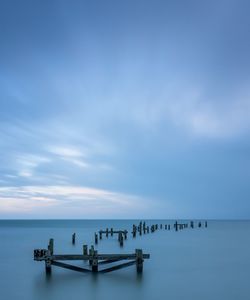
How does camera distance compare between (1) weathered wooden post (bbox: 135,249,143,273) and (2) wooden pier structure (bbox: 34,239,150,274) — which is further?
(1) weathered wooden post (bbox: 135,249,143,273)

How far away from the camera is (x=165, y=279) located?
835 inches

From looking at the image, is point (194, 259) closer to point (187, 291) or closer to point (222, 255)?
point (222, 255)

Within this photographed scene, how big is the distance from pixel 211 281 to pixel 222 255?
13016 millimetres

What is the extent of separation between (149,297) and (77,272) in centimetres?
606

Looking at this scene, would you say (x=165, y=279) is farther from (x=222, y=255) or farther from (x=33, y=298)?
(x=222, y=255)

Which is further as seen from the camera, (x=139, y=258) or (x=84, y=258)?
(x=139, y=258)

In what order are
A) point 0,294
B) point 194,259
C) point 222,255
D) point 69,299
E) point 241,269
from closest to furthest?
point 69,299
point 0,294
point 241,269
point 194,259
point 222,255

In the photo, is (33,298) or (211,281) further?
(211,281)

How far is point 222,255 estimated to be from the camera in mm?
33031

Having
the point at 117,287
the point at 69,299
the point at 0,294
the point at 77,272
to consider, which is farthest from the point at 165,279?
the point at 0,294

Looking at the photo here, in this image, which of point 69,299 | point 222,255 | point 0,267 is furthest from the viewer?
point 222,255

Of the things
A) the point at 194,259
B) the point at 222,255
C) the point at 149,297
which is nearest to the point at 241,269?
the point at 194,259

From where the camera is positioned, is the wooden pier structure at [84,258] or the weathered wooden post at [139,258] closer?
the wooden pier structure at [84,258]

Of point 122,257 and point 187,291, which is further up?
point 122,257
